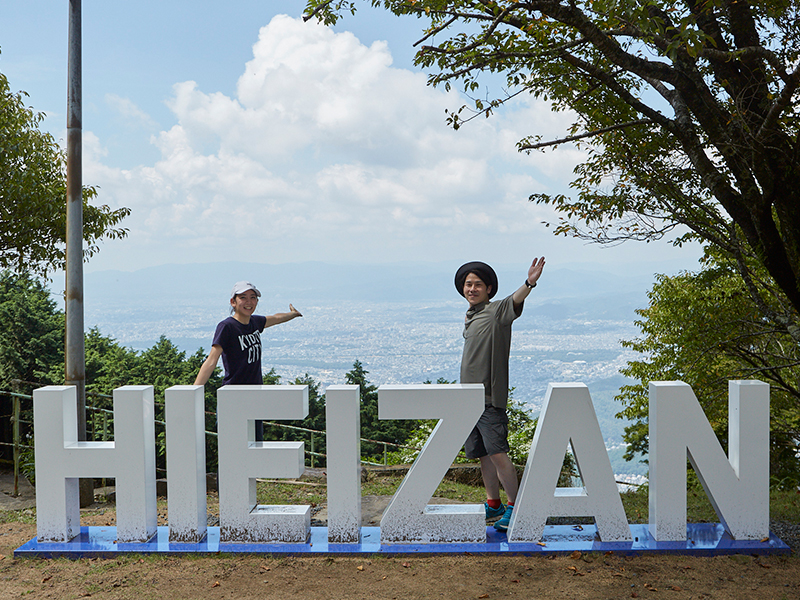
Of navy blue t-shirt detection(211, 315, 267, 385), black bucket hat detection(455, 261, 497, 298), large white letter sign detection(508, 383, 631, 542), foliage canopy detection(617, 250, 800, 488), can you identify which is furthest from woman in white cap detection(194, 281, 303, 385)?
foliage canopy detection(617, 250, 800, 488)

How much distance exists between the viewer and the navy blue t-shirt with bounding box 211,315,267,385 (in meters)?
5.37

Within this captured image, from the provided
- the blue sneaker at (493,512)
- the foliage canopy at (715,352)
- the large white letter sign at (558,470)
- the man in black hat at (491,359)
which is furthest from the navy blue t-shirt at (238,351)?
the foliage canopy at (715,352)

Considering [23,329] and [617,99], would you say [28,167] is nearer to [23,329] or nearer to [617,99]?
[23,329]

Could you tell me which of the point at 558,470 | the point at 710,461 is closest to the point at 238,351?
the point at 558,470

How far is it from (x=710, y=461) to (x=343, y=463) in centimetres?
271

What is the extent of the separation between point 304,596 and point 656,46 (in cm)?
590

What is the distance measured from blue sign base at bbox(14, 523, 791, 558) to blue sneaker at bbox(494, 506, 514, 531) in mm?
48

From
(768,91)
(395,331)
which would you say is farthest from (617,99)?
(395,331)

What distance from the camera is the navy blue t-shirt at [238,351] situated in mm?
5367

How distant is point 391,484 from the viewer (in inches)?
350

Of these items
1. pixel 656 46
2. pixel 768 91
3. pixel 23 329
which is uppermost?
pixel 656 46

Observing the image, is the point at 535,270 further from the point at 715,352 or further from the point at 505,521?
the point at 715,352

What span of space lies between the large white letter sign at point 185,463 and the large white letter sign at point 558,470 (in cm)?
238

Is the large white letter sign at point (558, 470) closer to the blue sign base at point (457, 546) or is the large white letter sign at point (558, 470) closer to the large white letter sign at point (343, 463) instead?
the blue sign base at point (457, 546)
